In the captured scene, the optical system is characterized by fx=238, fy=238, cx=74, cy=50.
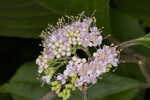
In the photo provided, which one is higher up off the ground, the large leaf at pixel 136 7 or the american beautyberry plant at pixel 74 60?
the large leaf at pixel 136 7

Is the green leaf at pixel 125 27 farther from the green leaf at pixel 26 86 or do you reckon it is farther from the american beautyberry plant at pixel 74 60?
the green leaf at pixel 26 86

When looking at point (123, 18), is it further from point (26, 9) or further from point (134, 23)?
point (26, 9)

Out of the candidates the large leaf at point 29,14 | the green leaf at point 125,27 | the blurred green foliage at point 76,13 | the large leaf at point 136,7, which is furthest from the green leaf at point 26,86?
the large leaf at point 136,7

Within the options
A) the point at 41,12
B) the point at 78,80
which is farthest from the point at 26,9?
the point at 78,80

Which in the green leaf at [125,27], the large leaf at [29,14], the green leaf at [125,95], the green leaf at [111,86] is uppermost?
the large leaf at [29,14]

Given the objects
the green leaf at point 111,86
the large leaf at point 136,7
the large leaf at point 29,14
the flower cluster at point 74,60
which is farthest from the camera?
the large leaf at point 136,7

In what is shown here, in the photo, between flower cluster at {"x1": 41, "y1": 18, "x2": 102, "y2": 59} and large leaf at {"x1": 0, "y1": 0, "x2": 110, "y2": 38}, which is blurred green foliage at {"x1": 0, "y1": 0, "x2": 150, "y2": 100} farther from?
flower cluster at {"x1": 41, "y1": 18, "x2": 102, "y2": 59}

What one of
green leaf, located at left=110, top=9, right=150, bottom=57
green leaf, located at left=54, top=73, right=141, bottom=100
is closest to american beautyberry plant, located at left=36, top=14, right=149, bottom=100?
green leaf, located at left=54, top=73, right=141, bottom=100

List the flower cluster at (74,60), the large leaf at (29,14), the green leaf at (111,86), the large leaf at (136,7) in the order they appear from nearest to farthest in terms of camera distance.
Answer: the flower cluster at (74,60) < the green leaf at (111,86) < the large leaf at (29,14) < the large leaf at (136,7)
